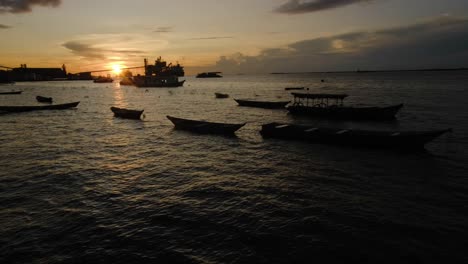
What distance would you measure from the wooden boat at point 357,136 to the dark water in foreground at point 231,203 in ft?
5.02

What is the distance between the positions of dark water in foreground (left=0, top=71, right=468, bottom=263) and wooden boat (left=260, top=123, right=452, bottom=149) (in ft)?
5.02

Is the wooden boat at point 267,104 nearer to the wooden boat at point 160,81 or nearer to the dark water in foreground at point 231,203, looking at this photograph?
the dark water in foreground at point 231,203

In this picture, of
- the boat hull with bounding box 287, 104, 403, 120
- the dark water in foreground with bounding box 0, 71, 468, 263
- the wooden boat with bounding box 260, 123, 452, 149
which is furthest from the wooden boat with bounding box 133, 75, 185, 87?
the wooden boat with bounding box 260, 123, 452, 149

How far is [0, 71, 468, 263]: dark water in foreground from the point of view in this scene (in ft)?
41.9

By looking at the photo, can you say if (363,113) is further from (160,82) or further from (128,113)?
(160,82)

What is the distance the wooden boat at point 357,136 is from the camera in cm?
2805

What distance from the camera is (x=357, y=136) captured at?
99.2 ft

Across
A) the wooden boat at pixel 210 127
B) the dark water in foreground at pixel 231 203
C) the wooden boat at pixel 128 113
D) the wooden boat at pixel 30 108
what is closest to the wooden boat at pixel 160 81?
the wooden boat at pixel 30 108

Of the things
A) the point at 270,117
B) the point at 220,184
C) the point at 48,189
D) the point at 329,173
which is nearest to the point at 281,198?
the point at 220,184

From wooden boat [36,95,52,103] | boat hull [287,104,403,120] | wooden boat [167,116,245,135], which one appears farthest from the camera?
wooden boat [36,95,52,103]

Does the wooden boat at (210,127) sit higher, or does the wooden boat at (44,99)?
the wooden boat at (44,99)

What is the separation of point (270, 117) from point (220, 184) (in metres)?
35.0

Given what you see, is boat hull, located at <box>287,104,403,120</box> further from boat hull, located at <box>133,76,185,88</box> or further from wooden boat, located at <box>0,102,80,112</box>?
boat hull, located at <box>133,76,185,88</box>

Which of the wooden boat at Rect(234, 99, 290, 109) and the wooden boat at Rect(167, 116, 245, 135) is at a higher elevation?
the wooden boat at Rect(234, 99, 290, 109)
